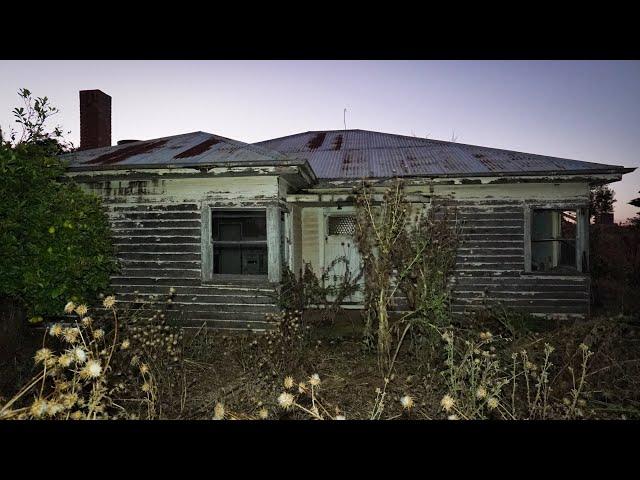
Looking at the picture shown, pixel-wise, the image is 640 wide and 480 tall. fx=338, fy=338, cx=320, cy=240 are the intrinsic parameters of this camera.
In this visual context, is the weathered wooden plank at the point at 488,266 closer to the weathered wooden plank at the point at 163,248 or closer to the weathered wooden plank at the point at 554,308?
the weathered wooden plank at the point at 554,308

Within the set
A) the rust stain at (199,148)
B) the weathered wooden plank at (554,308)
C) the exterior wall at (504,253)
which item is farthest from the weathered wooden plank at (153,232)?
the weathered wooden plank at (554,308)

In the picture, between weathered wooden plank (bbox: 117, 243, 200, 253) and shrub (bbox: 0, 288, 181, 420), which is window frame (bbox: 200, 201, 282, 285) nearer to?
weathered wooden plank (bbox: 117, 243, 200, 253)

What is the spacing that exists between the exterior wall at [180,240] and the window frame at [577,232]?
5517 millimetres

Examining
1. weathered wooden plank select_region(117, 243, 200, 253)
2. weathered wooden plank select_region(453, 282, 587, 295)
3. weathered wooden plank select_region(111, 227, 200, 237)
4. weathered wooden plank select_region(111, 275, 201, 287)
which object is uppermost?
weathered wooden plank select_region(111, 227, 200, 237)

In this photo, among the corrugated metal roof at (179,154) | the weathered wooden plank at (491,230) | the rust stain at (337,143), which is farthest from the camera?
the rust stain at (337,143)

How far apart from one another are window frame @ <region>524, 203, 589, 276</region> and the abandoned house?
2 cm

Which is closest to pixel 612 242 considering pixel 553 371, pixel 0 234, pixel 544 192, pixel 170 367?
pixel 544 192

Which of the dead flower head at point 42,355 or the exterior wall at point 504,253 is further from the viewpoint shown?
the exterior wall at point 504,253

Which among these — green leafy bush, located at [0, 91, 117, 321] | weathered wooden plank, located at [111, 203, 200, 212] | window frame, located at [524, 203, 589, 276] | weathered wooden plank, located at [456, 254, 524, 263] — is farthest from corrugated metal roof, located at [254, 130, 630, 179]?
green leafy bush, located at [0, 91, 117, 321]

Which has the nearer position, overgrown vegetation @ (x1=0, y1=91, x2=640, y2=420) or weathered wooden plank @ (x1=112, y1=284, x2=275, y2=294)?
overgrown vegetation @ (x1=0, y1=91, x2=640, y2=420)

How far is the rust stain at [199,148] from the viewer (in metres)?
6.65

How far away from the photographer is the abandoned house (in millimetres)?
6398
